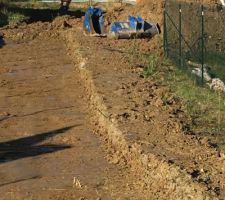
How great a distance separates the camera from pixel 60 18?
28125mm

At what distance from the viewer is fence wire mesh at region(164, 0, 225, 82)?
1788cm

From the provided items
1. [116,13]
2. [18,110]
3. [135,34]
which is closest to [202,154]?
[18,110]

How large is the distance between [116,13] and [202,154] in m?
18.7

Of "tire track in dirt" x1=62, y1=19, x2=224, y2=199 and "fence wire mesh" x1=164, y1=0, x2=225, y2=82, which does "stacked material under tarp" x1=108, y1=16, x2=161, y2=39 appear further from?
"tire track in dirt" x1=62, y1=19, x2=224, y2=199

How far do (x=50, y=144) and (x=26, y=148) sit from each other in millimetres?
437

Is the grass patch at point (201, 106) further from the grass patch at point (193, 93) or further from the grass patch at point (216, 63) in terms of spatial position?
the grass patch at point (216, 63)

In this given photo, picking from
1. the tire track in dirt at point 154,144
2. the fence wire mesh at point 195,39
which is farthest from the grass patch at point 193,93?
the tire track in dirt at point 154,144

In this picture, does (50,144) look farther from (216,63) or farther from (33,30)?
(33,30)

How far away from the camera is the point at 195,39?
19766mm

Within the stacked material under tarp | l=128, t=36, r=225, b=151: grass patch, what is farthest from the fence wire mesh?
the stacked material under tarp

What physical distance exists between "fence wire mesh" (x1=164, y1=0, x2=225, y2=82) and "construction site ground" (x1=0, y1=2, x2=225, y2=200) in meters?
1.24

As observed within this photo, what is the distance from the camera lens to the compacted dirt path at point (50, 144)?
332 inches

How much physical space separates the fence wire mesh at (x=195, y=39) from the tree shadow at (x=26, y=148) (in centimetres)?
602

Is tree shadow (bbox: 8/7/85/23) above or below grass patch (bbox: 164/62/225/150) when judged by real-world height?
above
